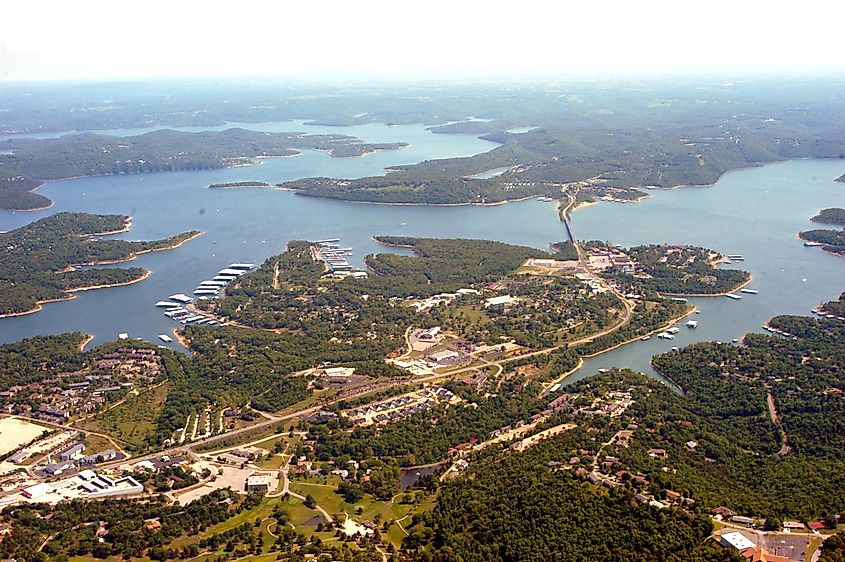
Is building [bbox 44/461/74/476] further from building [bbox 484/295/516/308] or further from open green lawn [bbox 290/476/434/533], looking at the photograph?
building [bbox 484/295/516/308]

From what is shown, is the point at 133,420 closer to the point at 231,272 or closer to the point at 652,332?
the point at 231,272

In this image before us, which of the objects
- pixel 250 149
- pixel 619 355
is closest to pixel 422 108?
pixel 250 149

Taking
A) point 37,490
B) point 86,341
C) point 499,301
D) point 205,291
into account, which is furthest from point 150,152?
point 37,490

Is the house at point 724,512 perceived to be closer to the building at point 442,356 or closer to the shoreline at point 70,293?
the building at point 442,356

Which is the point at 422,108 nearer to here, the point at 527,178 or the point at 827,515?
the point at 527,178

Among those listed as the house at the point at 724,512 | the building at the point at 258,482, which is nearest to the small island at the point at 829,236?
the house at the point at 724,512

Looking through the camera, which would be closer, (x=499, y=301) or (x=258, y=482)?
(x=258, y=482)
